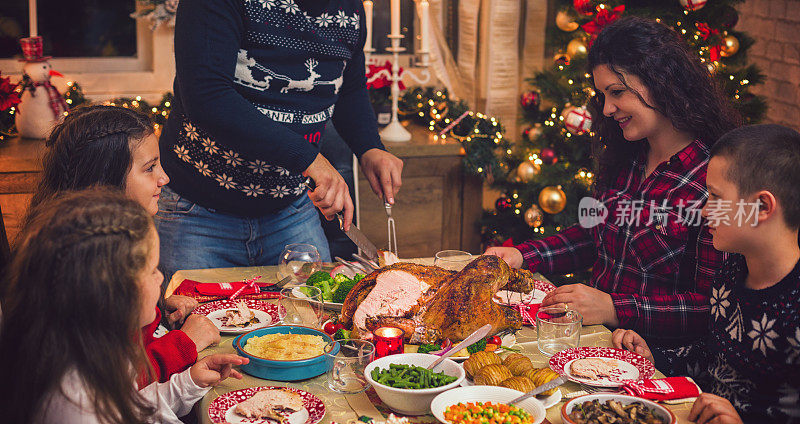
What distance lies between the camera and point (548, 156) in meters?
3.80

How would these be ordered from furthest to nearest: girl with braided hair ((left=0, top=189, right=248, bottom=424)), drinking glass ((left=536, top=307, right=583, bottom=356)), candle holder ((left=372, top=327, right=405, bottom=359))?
drinking glass ((left=536, top=307, right=583, bottom=356))
candle holder ((left=372, top=327, right=405, bottom=359))
girl with braided hair ((left=0, top=189, right=248, bottom=424))

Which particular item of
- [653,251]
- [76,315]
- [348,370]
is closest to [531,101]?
[653,251]

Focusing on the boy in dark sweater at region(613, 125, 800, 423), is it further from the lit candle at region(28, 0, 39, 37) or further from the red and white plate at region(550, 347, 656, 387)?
the lit candle at region(28, 0, 39, 37)

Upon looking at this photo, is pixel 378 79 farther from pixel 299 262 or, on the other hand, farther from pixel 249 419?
pixel 249 419

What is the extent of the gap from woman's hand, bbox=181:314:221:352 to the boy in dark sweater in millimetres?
1117

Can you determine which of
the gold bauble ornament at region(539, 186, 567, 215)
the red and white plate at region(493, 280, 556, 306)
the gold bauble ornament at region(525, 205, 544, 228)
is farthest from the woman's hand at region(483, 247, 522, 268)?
the gold bauble ornament at region(525, 205, 544, 228)

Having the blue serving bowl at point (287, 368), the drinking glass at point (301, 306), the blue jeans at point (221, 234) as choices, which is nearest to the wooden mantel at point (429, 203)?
the blue jeans at point (221, 234)

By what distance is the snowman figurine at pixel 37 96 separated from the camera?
3381mm

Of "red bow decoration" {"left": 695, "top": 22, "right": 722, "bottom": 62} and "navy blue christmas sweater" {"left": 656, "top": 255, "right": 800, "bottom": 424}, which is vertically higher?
"red bow decoration" {"left": 695, "top": 22, "right": 722, "bottom": 62}

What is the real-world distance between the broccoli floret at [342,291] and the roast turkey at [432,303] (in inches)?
5.8

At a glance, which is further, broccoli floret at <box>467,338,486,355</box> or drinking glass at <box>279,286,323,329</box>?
drinking glass at <box>279,286,323,329</box>

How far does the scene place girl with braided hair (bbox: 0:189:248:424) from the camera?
126 centimetres

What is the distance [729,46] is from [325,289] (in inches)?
89.5

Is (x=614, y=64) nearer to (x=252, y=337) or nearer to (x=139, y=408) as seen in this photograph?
(x=252, y=337)
